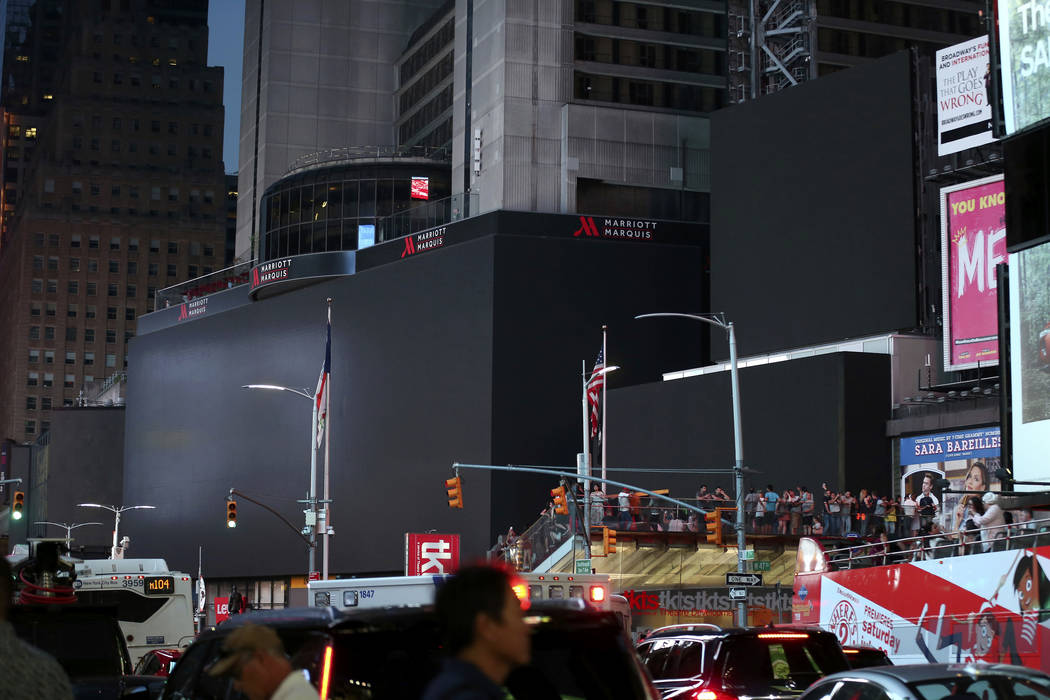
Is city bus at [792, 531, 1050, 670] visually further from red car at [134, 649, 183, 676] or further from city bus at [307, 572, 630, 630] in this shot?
red car at [134, 649, 183, 676]

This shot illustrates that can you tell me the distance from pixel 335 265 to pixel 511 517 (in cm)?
2118

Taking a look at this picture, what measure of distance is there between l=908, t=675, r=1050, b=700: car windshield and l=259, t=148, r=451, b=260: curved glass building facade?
258 feet

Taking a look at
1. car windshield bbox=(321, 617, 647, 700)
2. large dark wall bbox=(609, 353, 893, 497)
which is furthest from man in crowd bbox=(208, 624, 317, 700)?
large dark wall bbox=(609, 353, 893, 497)

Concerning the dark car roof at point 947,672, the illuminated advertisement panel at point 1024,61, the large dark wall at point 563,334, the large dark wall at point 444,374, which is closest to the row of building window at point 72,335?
the large dark wall at point 444,374

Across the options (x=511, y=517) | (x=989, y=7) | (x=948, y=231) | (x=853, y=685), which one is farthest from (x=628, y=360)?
(x=853, y=685)

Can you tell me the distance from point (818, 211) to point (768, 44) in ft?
53.1

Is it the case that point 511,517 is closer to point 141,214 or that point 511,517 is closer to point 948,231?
point 948,231

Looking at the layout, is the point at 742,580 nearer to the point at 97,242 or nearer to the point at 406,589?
the point at 406,589

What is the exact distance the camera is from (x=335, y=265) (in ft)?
290

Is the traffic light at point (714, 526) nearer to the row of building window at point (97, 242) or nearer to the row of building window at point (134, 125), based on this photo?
the row of building window at point (97, 242)

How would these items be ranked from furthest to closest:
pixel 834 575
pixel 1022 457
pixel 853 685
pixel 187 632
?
pixel 1022 457
pixel 834 575
pixel 187 632
pixel 853 685

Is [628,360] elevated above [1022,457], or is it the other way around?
[628,360]

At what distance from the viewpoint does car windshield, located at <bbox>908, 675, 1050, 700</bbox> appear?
38.0ft

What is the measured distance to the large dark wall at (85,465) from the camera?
124188 mm
